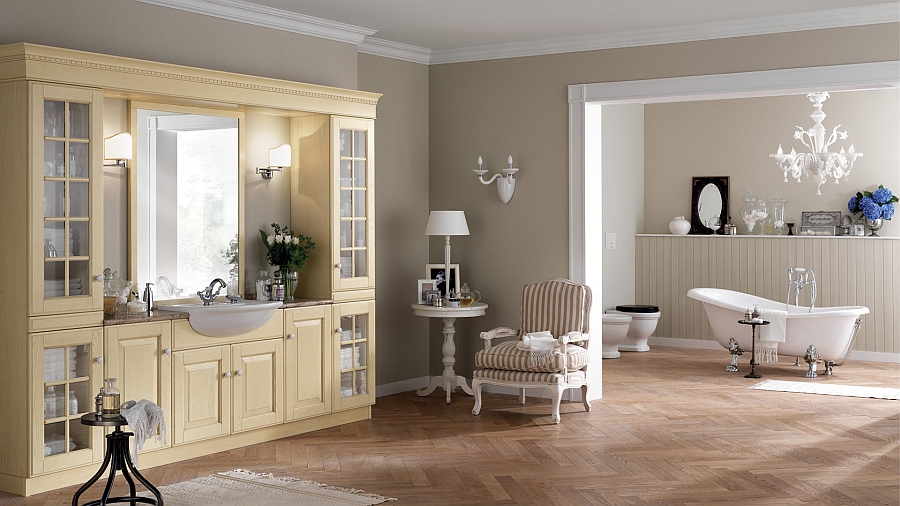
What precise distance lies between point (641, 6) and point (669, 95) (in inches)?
36.0

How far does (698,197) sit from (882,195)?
1.82 m

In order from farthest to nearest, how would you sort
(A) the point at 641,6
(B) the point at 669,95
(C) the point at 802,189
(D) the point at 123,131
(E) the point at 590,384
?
(C) the point at 802,189, (E) the point at 590,384, (B) the point at 669,95, (A) the point at 641,6, (D) the point at 123,131

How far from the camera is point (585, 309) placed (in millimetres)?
6469

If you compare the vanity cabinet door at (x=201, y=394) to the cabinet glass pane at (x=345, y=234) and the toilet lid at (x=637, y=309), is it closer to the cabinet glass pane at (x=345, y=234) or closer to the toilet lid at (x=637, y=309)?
the cabinet glass pane at (x=345, y=234)

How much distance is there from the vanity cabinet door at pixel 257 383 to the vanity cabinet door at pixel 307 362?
0.06 meters

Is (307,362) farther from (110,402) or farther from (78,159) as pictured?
(78,159)

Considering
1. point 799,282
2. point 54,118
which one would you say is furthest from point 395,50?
point 799,282

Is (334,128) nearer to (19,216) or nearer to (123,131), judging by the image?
(123,131)

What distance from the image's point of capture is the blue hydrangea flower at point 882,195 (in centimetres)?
873

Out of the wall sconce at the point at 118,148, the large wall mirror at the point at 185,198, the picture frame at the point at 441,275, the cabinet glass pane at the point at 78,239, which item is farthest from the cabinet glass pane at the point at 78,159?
the picture frame at the point at 441,275

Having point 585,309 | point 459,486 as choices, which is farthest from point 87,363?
point 585,309

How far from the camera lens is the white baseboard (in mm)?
8773

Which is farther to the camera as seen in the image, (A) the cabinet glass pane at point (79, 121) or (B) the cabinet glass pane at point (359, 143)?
(B) the cabinet glass pane at point (359, 143)

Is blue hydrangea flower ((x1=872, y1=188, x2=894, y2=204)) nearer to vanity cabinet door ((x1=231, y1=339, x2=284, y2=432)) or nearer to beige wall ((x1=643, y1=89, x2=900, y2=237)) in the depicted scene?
beige wall ((x1=643, y1=89, x2=900, y2=237))
